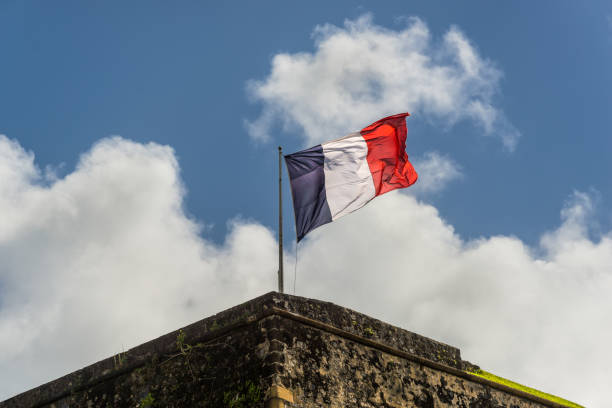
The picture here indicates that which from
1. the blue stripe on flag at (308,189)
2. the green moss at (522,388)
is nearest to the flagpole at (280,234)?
the blue stripe on flag at (308,189)

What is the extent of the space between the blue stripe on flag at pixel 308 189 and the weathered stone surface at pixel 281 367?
1.51m

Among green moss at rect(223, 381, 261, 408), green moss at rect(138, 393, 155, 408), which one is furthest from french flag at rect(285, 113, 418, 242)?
green moss at rect(138, 393, 155, 408)

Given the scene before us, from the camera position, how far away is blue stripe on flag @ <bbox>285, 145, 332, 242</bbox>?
31.7 ft

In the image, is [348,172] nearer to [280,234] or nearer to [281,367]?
[280,234]

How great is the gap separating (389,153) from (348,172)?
0.77 metres

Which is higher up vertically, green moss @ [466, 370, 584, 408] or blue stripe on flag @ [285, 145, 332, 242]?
blue stripe on flag @ [285, 145, 332, 242]

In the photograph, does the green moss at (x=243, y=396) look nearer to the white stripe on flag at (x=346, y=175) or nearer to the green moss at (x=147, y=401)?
the green moss at (x=147, y=401)

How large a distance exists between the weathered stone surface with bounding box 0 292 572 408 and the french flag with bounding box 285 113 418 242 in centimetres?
165

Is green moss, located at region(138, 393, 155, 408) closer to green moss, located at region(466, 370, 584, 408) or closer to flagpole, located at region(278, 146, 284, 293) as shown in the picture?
flagpole, located at region(278, 146, 284, 293)

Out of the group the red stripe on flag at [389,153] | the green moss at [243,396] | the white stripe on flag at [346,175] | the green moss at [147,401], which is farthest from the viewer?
the red stripe on flag at [389,153]

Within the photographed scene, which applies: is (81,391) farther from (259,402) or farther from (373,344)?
Answer: (373,344)

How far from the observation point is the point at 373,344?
857cm

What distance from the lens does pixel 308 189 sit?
9938 mm

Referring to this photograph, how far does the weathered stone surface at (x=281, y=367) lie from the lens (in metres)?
7.72
